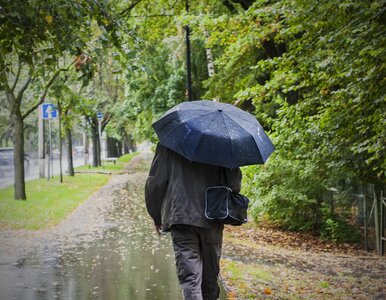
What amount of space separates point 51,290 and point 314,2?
5.94m

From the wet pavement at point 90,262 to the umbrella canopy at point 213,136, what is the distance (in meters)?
2.31

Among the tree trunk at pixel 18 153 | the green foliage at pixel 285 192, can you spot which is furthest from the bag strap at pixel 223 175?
the tree trunk at pixel 18 153

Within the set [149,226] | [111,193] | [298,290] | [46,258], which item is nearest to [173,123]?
[298,290]

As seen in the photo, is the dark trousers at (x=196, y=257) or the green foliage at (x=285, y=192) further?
the green foliage at (x=285, y=192)

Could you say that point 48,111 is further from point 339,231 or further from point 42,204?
point 339,231

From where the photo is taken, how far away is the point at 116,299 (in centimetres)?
586

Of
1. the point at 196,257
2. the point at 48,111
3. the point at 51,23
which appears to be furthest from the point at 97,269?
the point at 48,111

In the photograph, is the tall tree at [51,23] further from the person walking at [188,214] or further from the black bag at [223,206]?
the black bag at [223,206]

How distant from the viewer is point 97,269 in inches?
295

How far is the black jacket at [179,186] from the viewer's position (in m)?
4.21

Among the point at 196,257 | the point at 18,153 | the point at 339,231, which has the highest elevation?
the point at 18,153

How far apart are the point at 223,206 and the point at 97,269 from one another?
381 cm

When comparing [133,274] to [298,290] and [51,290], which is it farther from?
[298,290]

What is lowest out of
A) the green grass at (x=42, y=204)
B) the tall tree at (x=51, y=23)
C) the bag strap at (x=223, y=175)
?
the green grass at (x=42, y=204)
